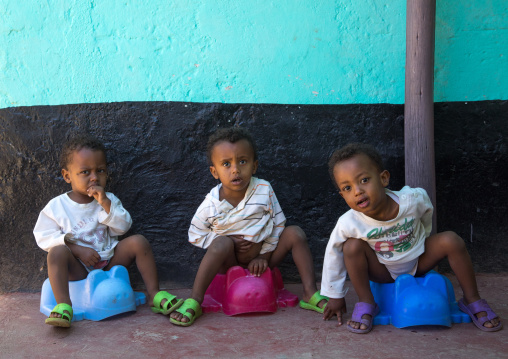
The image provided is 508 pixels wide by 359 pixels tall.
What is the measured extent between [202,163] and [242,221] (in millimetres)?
588

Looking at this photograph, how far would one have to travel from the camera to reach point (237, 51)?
11.2 ft

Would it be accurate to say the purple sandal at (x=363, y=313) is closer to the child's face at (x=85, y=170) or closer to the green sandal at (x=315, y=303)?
the green sandal at (x=315, y=303)

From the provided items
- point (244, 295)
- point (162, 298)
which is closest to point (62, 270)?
point (162, 298)

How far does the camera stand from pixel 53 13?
3.35 m

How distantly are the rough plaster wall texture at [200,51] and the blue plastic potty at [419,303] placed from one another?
1.40 m

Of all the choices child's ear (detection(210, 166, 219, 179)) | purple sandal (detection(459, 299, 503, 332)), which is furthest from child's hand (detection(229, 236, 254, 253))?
purple sandal (detection(459, 299, 503, 332))

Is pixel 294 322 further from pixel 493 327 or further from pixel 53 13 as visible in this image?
pixel 53 13

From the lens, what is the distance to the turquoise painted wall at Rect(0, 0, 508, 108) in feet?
11.0

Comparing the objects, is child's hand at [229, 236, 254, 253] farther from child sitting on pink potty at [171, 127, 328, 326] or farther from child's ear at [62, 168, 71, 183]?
child's ear at [62, 168, 71, 183]

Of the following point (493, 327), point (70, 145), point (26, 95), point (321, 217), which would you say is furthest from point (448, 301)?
point (26, 95)

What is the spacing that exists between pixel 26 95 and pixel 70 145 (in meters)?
0.56

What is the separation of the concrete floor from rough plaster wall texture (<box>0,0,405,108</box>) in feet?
4.95

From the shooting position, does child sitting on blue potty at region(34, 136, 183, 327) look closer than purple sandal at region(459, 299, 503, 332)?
No

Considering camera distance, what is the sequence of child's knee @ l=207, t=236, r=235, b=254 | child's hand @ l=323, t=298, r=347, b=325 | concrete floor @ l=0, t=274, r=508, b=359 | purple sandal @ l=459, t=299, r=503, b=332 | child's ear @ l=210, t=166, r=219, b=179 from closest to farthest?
concrete floor @ l=0, t=274, r=508, b=359 < purple sandal @ l=459, t=299, r=503, b=332 < child's hand @ l=323, t=298, r=347, b=325 < child's knee @ l=207, t=236, r=235, b=254 < child's ear @ l=210, t=166, r=219, b=179
